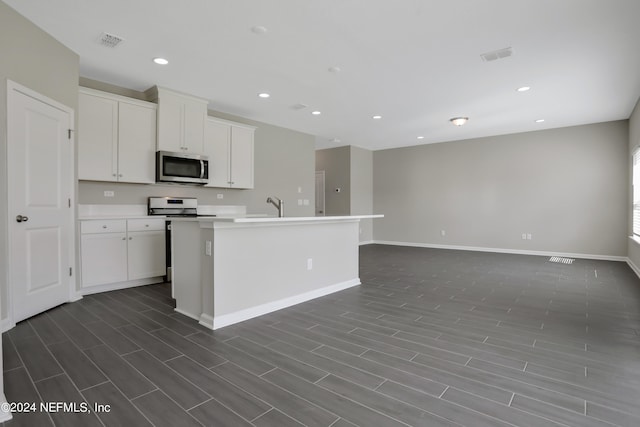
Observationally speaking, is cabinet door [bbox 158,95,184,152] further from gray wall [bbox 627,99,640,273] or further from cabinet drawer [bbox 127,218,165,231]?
gray wall [bbox 627,99,640,273]

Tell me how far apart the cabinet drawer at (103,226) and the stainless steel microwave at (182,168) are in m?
0.82

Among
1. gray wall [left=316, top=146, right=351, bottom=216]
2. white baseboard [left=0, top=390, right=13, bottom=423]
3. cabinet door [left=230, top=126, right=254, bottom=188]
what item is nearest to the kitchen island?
white baseboard [left=0, top=390, right=13, bottom=423]

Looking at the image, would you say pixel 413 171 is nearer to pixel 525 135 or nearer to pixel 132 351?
pixel 525 135

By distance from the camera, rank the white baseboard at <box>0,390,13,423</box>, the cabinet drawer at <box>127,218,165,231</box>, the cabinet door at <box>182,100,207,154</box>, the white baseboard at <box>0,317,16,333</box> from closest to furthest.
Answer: the white baseboard at <box>0,390,13,423</box>, the white baseboard at <box>0,317,16,333</box>, the cabinet drawer at <box>127,218,165,231</box>, the cabinet door at <box>182,100,207,154</box>

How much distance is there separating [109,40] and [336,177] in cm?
660

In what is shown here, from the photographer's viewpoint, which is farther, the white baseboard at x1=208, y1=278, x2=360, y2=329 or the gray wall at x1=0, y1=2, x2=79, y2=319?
the white baseboard at x1=208, y1=278, x2=360, y2=329

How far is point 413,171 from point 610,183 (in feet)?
13.6

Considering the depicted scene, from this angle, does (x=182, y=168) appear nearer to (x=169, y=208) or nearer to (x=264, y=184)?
(x=169, y=208)

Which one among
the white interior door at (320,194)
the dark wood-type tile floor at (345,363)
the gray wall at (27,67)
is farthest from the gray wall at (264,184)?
the white interior door at (320,194)

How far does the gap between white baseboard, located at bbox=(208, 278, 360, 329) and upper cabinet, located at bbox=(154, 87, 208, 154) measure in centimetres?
284

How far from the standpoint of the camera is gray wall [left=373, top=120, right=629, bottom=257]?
21.6ft

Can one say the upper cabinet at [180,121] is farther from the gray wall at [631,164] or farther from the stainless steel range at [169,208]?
the gray wall at [631,164]

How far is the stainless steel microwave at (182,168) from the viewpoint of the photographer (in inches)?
181

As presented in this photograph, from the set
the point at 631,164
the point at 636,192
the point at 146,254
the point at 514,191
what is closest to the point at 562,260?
the point at 636,192
